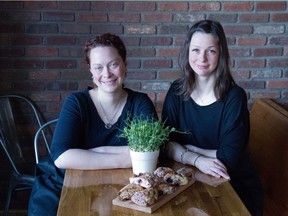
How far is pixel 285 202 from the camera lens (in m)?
2.40

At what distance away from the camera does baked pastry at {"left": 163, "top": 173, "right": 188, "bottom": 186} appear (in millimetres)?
1703

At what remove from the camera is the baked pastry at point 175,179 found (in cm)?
170

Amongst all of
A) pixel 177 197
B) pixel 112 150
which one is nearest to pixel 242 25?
pixel 112 150

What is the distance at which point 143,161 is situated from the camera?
5.76ft

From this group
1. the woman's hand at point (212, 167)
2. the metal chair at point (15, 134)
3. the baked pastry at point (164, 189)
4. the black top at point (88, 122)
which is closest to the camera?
the baked pastry at point (164, 189)

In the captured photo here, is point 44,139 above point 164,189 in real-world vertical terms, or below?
below

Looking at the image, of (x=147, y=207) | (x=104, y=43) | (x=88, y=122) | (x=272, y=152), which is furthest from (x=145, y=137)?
(x=272, y=152)

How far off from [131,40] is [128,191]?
60.8 inches

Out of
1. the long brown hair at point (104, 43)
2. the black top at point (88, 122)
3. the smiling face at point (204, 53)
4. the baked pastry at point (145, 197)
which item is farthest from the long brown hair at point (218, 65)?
the baked pastry at point (145, 197)

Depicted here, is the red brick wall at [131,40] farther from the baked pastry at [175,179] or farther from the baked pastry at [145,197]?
the baked pastry at [145,197]

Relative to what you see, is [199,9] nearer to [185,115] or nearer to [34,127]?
[185,115]

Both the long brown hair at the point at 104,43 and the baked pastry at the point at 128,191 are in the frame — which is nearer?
the baked pastry at the point at 128,191

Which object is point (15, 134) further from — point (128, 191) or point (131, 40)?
point (128, 191)

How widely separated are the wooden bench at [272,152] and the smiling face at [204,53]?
67 centimetres
